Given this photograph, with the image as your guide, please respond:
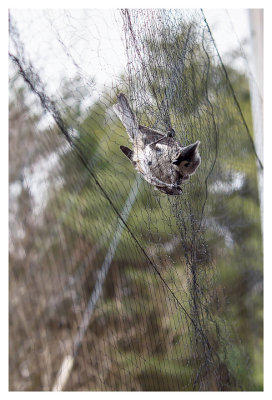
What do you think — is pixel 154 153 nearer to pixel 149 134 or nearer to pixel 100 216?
pixel 149 134

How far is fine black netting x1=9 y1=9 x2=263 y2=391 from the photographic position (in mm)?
821

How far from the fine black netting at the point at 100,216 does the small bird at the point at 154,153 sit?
0.01m

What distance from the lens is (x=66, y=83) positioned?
2.67ft

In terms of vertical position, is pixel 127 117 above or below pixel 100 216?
above

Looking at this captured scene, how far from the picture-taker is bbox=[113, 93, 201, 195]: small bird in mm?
831

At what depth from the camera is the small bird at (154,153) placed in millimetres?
831

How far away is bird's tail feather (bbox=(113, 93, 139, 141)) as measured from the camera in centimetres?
83

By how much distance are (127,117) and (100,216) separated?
185mm

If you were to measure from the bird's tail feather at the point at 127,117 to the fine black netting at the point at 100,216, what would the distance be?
1cm

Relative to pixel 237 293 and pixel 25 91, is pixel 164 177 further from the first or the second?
pixel 237 293

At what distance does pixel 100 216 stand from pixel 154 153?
0.15 metres

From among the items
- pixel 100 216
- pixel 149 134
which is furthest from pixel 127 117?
pixel 100 216

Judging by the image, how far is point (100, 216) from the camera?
848 mm

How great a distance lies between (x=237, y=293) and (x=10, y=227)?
56 cm
